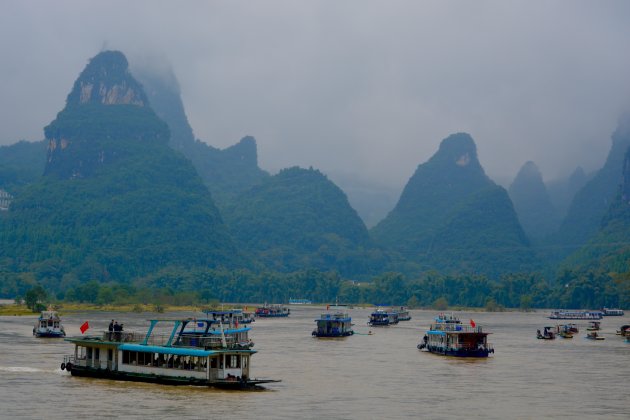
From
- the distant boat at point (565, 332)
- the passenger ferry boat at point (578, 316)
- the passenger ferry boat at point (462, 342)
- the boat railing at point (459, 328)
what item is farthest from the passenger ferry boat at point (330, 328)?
the passenger ferry boat at point (578, 316)

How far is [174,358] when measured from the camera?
4784 cm

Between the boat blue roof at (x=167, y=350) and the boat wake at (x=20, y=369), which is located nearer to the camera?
the boat blue roof at (x=167, y=350)

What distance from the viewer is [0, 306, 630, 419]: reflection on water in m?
42.8

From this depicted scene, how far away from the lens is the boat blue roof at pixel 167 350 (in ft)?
152

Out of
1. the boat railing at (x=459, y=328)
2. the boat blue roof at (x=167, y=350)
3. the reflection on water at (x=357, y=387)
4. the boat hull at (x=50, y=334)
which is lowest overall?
the reflection on water at (x=357, y=387)

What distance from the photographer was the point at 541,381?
55000mm

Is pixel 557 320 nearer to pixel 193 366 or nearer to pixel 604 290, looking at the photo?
pixel 604 290

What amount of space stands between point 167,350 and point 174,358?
622 mm

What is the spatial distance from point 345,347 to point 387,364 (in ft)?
47.9

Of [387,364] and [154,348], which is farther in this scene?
[387,364]

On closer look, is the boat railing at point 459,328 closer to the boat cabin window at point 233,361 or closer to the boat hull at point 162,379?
the boat hull at point 162,379

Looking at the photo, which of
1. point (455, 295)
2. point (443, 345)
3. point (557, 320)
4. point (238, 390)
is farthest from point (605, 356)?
point (455, 295)

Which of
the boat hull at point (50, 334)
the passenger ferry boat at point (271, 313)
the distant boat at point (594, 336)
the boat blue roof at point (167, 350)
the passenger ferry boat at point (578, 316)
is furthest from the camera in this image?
the passenger ferry boat at point (578, 316)

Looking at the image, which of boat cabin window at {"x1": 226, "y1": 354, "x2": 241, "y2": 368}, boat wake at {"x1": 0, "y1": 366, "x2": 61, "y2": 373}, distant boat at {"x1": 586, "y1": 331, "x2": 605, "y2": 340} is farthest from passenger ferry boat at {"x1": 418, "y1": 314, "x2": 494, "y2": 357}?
boat wake at {"x1": 0, "y1": 366, "x2": 61, "y2": 373}
